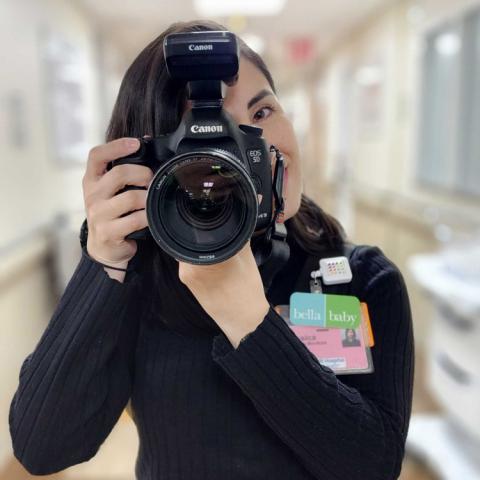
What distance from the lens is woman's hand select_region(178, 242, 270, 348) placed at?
45 cm

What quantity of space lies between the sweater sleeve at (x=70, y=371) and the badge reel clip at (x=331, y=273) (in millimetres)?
179

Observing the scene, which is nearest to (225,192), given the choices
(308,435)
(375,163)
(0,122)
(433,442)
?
(308,435)

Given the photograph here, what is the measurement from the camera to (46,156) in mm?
1716

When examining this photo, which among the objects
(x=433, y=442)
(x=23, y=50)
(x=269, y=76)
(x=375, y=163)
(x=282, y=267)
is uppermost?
(x=23, y=50)

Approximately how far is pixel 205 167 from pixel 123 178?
0.08 metres

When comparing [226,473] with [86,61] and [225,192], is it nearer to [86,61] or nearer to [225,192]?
[225,192]

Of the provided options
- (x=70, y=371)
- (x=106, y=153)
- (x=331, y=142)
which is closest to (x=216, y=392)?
(x=70, y=371)

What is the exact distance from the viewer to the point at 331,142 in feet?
10.1

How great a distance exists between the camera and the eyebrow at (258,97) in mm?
490

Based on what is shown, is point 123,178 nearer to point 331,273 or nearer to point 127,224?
point 127,224

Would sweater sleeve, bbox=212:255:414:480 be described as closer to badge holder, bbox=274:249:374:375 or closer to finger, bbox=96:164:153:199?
badge holder, bbox=274:249:374:375

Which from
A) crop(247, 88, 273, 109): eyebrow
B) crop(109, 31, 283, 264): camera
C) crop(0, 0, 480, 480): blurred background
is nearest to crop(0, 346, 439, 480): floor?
crop(0, 0, 480, 480): blurred background

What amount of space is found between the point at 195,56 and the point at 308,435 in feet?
1.09

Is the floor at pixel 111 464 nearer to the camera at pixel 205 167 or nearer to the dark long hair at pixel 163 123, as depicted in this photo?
the dark long hair at pixel 163 123
